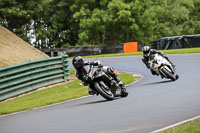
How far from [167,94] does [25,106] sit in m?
4.33

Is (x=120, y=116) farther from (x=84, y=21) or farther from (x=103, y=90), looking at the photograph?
(x=84, y=21)

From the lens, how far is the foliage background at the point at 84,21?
56062 millimetres

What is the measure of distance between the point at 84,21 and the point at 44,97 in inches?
1614

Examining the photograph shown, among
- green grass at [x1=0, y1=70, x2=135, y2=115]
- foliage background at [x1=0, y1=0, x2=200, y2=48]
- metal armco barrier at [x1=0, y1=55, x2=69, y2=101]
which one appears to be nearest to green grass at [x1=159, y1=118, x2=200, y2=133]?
green grass at [x1=0, y1=70, x2=135, y2=115]

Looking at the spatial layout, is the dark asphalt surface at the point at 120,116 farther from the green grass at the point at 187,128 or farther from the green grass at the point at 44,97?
the green grass at the point at 44,97

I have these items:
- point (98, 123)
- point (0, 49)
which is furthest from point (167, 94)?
point (0, 49)

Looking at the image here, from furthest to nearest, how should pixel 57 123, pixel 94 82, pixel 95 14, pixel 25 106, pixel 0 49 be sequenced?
pixel 95 14, pixel 0 49, pixel 25 106, pixel 94 82, pixel 57 123

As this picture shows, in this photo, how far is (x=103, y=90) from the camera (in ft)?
37.2

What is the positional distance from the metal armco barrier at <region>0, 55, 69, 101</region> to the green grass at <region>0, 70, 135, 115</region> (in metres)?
0.55

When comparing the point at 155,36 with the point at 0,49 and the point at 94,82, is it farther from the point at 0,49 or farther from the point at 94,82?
the point at 94,82

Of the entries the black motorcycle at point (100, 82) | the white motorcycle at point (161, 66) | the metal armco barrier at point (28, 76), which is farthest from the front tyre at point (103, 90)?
the metal armco barrier at point (28, 76)

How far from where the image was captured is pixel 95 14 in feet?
183

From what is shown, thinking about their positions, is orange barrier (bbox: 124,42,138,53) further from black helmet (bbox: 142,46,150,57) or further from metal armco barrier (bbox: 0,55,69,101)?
black helmet (bbox: 142,46,150,57)

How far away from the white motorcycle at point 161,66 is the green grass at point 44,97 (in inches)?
83.9
